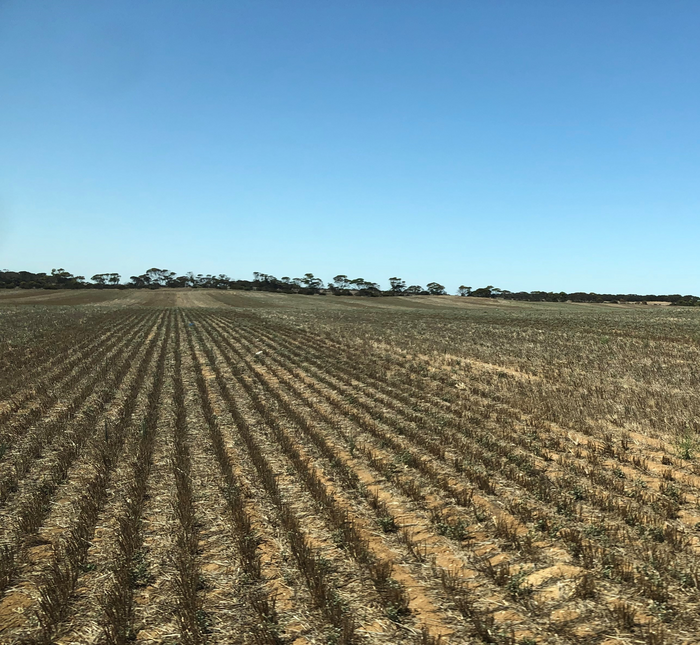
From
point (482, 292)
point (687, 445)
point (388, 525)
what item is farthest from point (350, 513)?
point (482, 292)

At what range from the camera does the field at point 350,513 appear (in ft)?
15.3

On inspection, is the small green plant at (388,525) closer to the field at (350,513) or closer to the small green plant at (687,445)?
the field at (350,513)

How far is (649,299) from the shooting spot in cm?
13838

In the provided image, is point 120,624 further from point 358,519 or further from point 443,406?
point 443,406

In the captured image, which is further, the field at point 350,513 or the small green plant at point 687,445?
the small green plant at point 687,445

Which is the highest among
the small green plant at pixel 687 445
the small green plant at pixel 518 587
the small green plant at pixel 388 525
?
the small green plant at pixel 687 445

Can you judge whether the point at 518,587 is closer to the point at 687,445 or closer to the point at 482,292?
the point at 687,445

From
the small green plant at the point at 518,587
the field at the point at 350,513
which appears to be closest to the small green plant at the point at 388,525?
the field at the point at 350,513

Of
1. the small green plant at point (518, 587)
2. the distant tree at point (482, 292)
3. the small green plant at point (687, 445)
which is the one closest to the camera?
the small green plant at point (518, 587)

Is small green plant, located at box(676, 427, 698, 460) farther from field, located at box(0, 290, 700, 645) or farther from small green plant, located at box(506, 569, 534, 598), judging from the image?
small green plant, located at box(506, 569, 534, 598)

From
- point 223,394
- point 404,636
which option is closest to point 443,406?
point 223,394

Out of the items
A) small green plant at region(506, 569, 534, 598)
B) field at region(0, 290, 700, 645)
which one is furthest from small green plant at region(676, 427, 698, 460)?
small green plant at region(506, 569, 534, 598)

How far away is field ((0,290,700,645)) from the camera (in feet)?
15.3

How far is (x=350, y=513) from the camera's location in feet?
23.1
